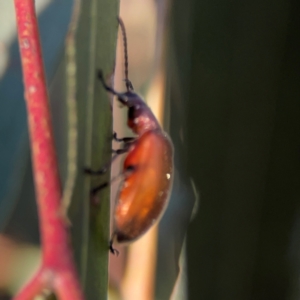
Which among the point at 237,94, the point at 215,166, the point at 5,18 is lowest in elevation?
the point at 215,166

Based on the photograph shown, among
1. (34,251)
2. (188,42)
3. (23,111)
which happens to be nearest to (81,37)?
(23,111)

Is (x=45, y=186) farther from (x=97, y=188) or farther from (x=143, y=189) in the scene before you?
(x=143, y=189)

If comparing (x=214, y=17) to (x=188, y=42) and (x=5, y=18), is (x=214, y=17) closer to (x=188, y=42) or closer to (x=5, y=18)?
(x=188, y=42)

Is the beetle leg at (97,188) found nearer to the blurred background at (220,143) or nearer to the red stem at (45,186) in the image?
the red stem at (45,186)

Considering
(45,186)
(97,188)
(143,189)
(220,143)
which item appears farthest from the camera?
(220,143)

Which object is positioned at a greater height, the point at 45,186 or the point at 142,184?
the point at 45,186

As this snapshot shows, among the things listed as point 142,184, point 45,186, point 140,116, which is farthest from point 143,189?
point 45,186

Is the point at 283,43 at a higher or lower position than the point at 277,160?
higher

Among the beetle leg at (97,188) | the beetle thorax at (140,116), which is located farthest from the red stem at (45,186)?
the beetle thorax at (140,116)
